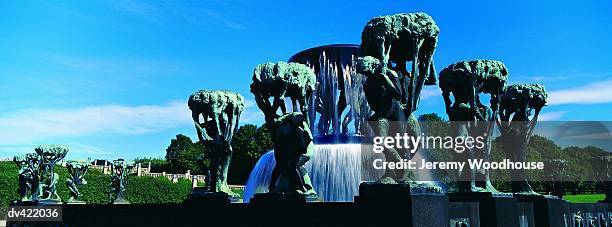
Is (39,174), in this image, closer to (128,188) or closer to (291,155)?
(291,155)

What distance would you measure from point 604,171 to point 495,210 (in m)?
11.2

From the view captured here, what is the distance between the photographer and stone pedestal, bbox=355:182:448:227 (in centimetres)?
734

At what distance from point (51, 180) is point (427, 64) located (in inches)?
605

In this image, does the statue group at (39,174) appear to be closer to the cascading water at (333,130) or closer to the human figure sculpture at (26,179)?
the human figure sculpture at (26,179)

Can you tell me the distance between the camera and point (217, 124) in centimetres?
1527

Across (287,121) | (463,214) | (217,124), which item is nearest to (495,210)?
(463,214)

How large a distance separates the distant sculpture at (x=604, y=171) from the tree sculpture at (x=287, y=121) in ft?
36.8

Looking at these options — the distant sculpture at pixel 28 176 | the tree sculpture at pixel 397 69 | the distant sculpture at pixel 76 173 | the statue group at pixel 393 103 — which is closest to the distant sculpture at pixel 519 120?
the statue group at pixel 393 103

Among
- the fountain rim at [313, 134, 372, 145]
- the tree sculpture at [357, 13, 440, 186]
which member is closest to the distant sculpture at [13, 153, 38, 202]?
the fountain rim at [313, 134, 372, 145]

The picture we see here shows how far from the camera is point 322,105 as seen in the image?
2098cm

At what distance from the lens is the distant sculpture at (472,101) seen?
11343mm

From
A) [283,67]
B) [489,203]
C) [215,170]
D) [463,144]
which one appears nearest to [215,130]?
[215,170]

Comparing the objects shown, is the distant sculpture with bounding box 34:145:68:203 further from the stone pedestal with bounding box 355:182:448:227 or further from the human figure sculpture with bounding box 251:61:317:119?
the stone pedestal with bounding box 355:182:448:227

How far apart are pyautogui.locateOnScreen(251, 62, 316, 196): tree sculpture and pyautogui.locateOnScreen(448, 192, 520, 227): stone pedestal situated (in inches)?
122
